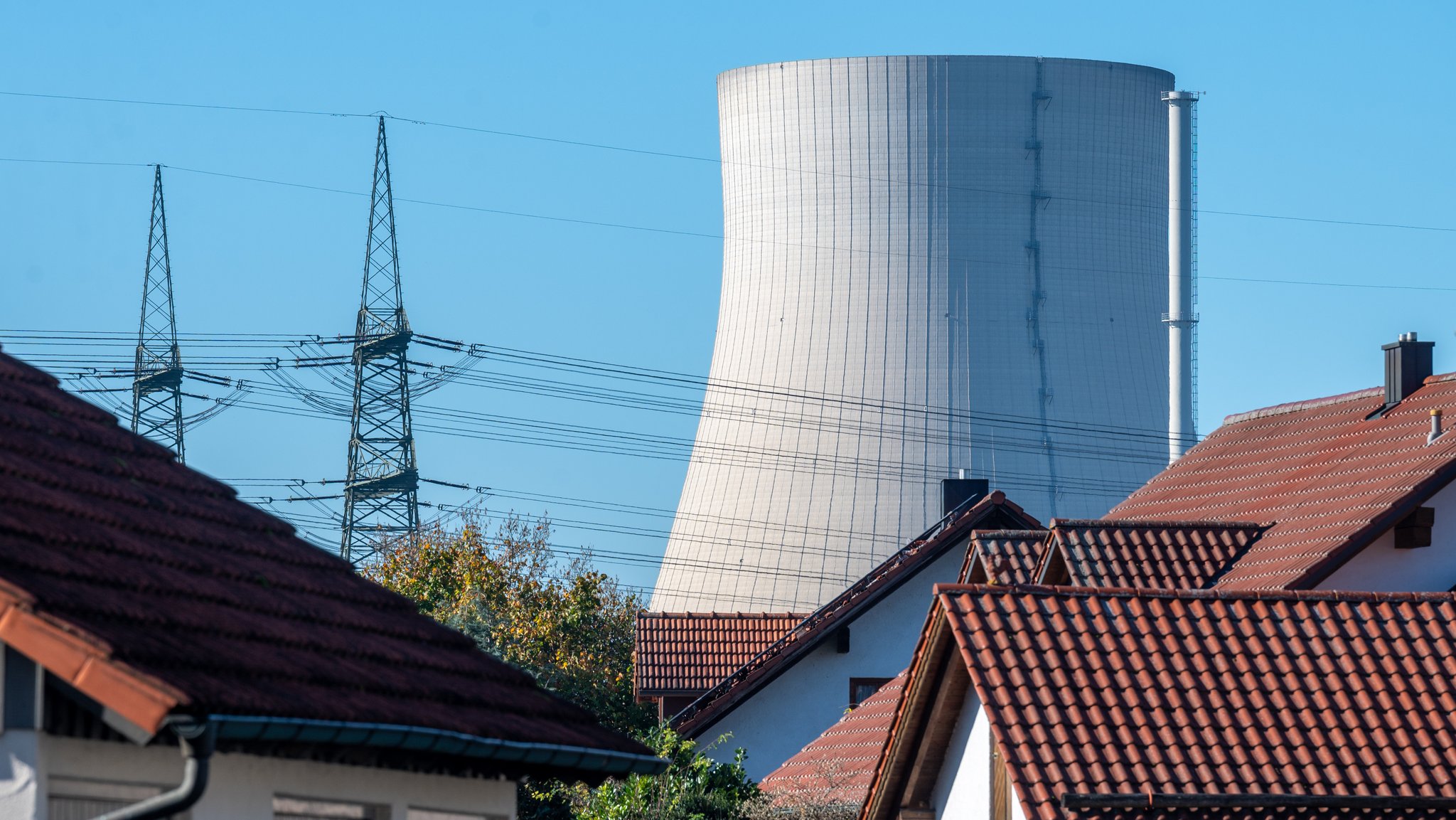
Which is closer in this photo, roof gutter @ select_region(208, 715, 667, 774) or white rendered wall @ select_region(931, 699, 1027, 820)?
roof gutter @ select_region(208, 715, 667, 774)

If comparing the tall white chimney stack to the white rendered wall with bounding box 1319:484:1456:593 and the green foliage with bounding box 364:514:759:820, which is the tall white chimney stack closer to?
the green foliage with bounding box 364:514:759:820

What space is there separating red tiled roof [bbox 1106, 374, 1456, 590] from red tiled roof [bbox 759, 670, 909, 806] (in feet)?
8.63

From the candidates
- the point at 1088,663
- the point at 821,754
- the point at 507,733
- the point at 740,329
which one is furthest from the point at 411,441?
the point at 507,733

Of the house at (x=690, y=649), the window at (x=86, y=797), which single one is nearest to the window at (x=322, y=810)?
the window at (x=86, y=797)

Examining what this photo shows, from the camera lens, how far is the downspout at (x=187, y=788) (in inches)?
188

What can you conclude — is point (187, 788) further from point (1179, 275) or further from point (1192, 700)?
point (1179, 275)

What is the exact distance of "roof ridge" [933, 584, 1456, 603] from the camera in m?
10.3

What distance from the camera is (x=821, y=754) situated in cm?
1775

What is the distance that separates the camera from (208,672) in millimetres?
5117

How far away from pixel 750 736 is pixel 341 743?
1621 cm

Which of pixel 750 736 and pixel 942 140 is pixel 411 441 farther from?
pixel 750 736

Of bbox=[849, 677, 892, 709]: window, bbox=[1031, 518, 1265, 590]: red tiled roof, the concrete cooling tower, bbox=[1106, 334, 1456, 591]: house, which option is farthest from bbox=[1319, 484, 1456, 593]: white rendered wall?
the concrete cooling tower

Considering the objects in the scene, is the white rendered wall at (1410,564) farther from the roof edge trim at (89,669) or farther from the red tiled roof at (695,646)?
the red tiled roof at (695,646)

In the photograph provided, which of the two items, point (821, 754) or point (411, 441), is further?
point (411, 441)
